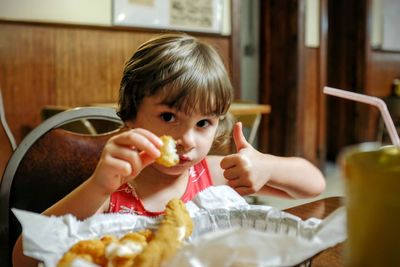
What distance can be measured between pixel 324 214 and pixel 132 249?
19.7 inches

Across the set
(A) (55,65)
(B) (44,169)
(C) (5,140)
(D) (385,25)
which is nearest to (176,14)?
(A) (55,65)

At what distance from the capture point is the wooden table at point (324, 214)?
2.13 ft

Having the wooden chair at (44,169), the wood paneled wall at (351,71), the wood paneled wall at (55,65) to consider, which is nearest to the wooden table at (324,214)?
the wooden chair at (44,169)

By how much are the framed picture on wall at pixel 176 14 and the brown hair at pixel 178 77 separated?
2078mm

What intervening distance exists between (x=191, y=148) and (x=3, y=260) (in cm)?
44

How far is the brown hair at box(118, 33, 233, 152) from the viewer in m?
0.89

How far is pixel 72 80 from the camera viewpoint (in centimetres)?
285

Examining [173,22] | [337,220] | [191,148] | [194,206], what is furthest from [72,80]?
[337,220]

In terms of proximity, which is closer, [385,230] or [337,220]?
[385,230]

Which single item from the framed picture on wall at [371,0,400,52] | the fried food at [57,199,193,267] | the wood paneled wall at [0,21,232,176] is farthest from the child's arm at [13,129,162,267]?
the framed picture on wall at [371,0,400,52]

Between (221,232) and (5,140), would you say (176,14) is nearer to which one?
(5,140)

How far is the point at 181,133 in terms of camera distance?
0.85 meters

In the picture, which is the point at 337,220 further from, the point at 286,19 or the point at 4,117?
the point at 286,19

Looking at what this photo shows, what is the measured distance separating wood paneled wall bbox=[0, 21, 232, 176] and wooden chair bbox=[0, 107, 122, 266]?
1418mm
